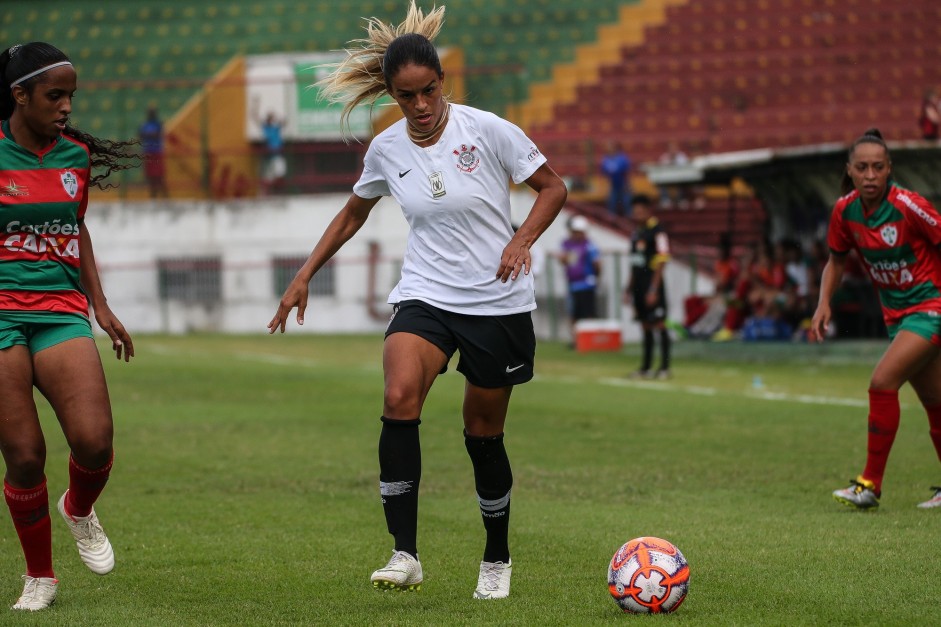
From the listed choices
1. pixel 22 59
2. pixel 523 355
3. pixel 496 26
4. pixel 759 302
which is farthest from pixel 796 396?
pixel 496 26

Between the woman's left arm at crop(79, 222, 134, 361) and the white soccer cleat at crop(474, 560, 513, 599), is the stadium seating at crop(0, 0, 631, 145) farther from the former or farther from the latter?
the white soccer cleat at crop(474, 560, 513, 599)

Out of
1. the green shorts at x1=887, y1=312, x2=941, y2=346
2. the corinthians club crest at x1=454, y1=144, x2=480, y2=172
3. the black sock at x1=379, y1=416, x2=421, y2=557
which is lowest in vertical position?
the black sock at x1=379, y1=416, x2=421, y2=557

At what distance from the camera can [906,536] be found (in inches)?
276

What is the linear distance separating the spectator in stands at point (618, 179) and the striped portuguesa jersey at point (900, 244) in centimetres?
1914

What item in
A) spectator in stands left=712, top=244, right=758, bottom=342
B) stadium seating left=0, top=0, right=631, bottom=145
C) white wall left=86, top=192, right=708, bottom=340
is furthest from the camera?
stadium seating left=0, top=0, right=631, bottom=145

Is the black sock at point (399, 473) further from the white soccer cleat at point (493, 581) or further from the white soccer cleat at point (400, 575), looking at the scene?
the white soccer cleat at point (493, 581)

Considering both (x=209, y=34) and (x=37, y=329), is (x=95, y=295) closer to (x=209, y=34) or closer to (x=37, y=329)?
(x=37, y=329)

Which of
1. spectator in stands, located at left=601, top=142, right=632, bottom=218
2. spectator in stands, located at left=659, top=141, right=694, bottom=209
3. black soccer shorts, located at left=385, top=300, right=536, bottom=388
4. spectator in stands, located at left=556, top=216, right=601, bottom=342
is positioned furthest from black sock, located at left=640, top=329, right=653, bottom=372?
black soccer shorts, located at left=385, top=300, right=536, bottom=388

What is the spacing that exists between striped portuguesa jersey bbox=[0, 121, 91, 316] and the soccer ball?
2479mm

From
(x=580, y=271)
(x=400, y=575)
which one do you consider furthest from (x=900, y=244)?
(x=580, y=271)

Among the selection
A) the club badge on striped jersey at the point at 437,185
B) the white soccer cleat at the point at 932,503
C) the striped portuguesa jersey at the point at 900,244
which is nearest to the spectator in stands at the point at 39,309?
the club badge on striped jersey at the point at 437,185

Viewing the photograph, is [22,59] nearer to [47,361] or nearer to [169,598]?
[47,361]

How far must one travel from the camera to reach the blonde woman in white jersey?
221 inches

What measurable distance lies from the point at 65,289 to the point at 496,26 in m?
30.0
